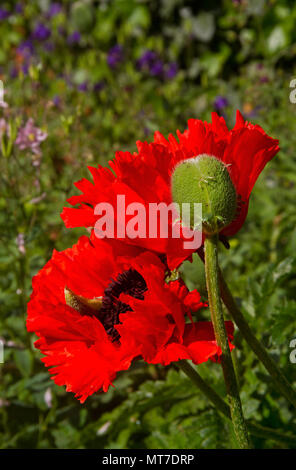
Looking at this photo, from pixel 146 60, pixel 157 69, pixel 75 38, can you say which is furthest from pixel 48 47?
pixel 157 69

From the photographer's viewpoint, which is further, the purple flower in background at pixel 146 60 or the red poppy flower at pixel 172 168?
the purple flower in background at pixel 146 60

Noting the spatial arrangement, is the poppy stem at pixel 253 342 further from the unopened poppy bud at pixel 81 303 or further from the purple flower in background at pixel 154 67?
the purple flower in background at pixel 154 67

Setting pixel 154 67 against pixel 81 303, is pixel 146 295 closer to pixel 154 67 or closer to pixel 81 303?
pixel 81 303

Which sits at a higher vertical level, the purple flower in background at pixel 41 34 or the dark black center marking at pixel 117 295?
the purple flower in background at pixel 41 34

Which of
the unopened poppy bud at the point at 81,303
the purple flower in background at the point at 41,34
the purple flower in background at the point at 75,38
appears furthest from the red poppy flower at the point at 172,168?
the purple flower in background at the point at 75,38

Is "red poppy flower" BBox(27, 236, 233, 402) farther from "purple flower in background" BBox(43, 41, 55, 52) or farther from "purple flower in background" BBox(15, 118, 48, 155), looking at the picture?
"purple flower in background" BBox(43, 41, 55, 52)

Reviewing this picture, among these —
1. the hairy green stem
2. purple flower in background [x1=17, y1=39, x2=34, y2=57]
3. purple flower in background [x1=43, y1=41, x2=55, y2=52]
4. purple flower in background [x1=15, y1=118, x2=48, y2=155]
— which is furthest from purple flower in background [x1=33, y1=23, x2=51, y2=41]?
the hairy green stem
